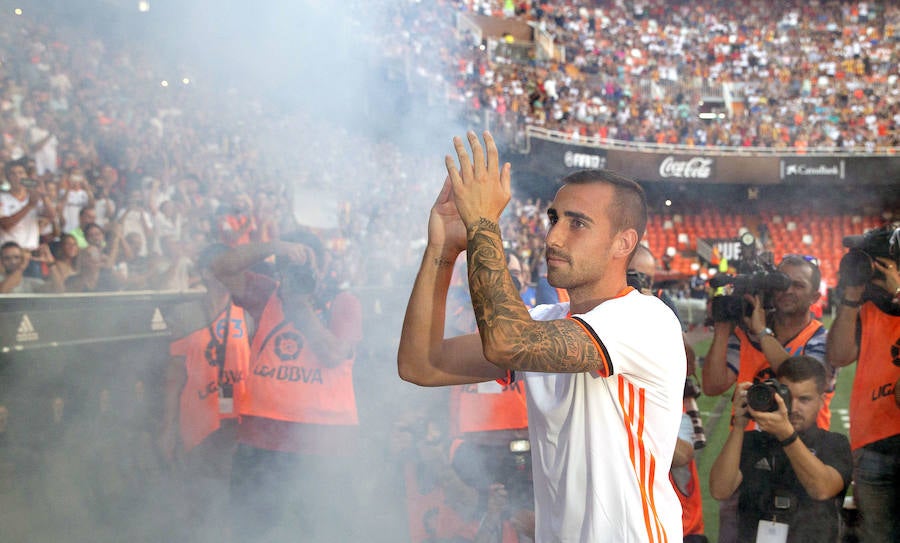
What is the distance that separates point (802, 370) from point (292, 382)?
1.97 metres

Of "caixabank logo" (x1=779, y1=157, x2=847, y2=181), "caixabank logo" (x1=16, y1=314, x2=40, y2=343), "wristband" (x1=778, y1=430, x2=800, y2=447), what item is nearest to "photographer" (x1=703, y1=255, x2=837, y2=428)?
"wristband" (x1=778, y1=430, x2=800, y2=447)

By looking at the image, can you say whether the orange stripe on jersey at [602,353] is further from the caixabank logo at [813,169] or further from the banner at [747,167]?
the caixabank logo at [813,169]

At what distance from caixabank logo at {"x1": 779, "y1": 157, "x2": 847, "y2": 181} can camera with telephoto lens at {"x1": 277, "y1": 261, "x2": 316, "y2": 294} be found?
23637 mm

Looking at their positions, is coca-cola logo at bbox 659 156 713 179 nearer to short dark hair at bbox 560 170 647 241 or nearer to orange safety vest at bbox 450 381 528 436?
orange safety vest at bbox 450 381 528 436

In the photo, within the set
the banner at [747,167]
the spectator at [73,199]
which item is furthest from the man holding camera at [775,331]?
the banner at [747,167]

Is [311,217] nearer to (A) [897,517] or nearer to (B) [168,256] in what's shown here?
(B) [168,256]

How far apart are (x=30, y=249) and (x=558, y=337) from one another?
4.49m

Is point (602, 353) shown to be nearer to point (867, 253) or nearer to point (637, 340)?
point (637, 340)

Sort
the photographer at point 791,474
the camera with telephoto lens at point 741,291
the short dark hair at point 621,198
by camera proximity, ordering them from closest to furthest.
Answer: the short dark hair at point 621,198 → the photographer at point 791,474 → the camera with telephoto lens at point 741,291

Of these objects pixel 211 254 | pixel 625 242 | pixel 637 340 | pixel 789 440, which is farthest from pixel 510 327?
pixel 211 254

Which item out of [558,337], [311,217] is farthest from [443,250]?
[311,217]

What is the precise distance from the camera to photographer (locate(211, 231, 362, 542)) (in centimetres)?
342

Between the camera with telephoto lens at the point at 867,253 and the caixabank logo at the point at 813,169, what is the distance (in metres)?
22.9

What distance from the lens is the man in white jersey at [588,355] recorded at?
5.02 ft
